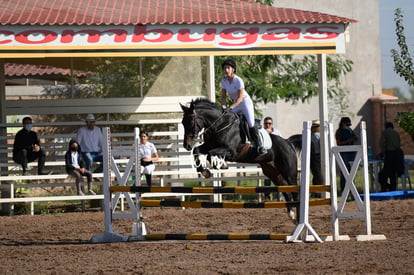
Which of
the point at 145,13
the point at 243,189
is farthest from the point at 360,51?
the point at 243,189

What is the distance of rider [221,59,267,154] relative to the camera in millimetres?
13766

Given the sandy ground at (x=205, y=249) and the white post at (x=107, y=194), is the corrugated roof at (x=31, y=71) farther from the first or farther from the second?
the white post at (x=107, y=194)

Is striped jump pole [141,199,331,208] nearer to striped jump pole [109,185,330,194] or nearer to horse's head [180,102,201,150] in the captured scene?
striped jump pole [109,185,330,194]

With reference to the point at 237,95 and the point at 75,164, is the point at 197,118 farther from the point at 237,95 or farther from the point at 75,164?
the point at 75,164

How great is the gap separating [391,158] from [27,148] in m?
8.55

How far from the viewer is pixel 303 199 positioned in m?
11.4

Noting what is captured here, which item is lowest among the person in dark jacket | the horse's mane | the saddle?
the person in dark jacket

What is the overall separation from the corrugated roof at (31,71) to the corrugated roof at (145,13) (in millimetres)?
1869

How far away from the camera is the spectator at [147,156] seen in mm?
18234

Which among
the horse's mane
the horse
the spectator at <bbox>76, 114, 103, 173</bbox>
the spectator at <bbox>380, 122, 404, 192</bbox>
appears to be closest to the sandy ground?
the horse

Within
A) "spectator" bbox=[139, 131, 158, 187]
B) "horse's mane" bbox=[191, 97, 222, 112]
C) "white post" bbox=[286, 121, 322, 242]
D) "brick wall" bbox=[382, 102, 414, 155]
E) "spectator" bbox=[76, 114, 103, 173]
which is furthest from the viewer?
"brick wall" bbox=[382, 102, 414, 155]

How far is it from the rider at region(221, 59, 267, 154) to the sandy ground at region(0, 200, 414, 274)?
146 cm

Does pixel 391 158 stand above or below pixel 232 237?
above

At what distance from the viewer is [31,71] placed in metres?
20.8
